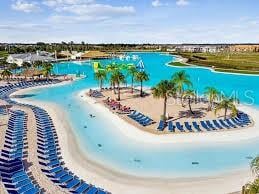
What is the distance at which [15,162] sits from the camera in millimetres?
25297

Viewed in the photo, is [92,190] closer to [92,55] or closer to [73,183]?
[73,183]

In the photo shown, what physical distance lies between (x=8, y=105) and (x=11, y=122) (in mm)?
10698

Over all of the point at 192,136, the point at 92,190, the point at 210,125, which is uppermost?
the point at 210,125

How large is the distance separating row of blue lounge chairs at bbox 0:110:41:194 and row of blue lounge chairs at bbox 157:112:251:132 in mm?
13305

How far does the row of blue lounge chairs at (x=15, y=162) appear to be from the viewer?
20989mm

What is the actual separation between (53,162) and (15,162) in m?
2.75

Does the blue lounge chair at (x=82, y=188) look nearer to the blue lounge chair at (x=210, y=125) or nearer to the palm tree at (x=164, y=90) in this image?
the palm tree at (x=164, y=90)

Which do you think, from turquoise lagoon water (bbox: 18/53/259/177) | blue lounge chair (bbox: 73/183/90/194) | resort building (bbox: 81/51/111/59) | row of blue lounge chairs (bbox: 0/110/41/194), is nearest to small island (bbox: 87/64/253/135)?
turquoise lagoon water (bbox: 18/53/259/177)

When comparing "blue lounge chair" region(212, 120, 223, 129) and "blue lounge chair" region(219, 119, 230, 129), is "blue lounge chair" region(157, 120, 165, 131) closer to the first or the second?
"blue lounge chair" region(212, 120, 223, 129)

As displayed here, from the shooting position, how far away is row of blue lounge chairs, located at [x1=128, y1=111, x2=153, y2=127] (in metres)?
36.0

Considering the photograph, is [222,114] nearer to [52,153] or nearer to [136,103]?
[136,103]

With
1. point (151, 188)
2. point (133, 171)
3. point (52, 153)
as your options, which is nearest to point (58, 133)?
point (52, 153)

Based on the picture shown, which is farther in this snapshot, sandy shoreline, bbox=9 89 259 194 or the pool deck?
the pool deck

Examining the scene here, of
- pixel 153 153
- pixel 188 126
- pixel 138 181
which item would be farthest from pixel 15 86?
pixel 138 181
